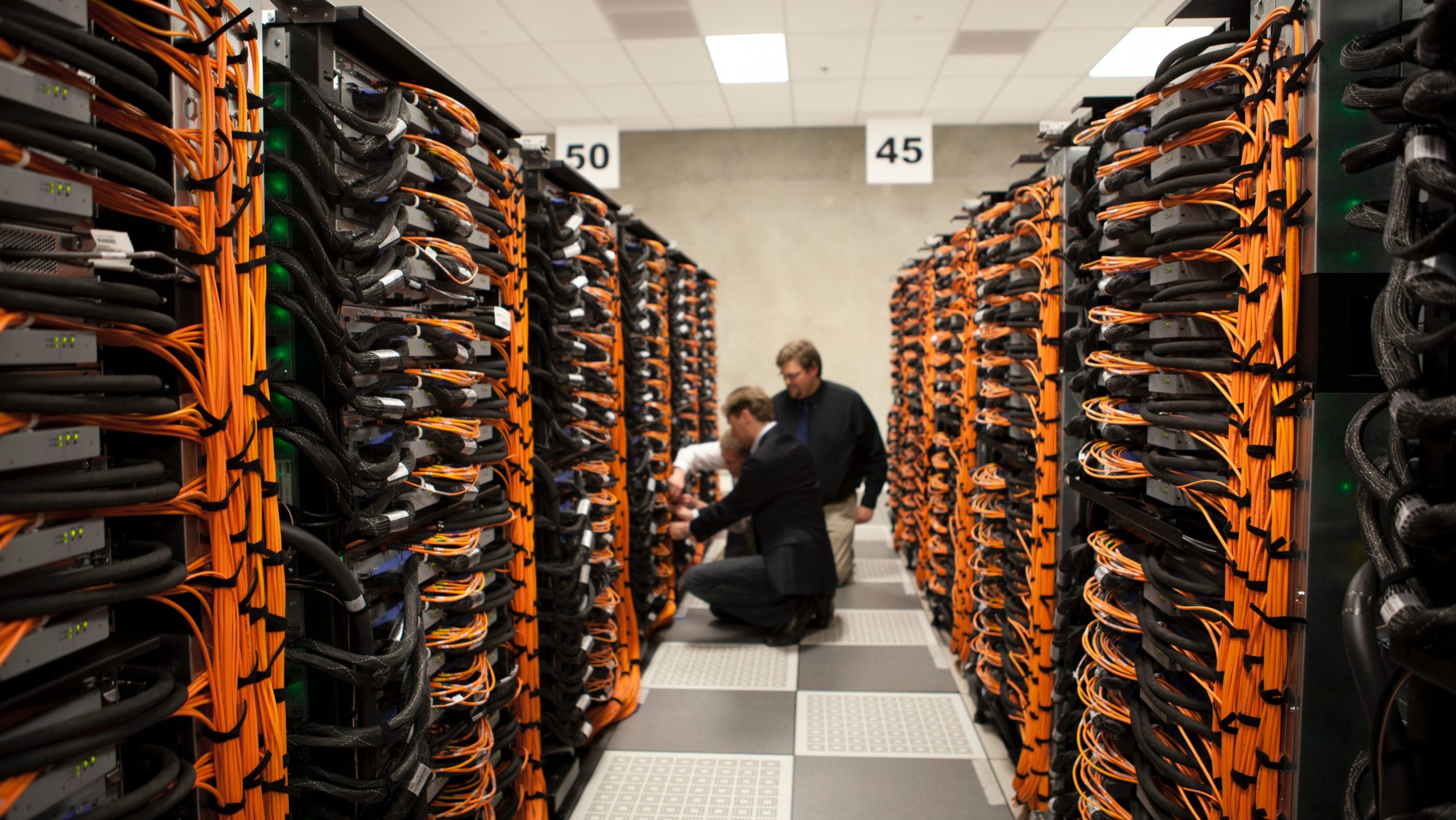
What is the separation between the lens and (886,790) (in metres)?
2.79

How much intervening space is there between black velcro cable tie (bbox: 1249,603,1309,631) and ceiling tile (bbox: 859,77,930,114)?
6.72m

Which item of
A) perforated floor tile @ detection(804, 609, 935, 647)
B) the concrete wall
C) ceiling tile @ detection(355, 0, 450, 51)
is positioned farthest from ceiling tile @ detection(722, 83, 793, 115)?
perforated floor tile @ detection(804, 609, 935, 647)

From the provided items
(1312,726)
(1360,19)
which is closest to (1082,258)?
(1360,19)

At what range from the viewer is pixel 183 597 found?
1232 millimetres

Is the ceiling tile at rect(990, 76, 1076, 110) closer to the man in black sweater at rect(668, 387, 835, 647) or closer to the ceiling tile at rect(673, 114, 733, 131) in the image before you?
the ceiling tile at rect(673, 114, 733, 131)

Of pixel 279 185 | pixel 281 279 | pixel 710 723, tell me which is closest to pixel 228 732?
pixel 281 279

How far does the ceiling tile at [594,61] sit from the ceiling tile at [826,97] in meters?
1.49

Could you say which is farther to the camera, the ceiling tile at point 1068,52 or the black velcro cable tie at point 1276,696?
the ceiling tile at point 1068,52

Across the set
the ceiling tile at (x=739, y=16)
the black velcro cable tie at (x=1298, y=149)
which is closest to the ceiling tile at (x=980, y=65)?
the ceiling tile at (x=739, y=16)

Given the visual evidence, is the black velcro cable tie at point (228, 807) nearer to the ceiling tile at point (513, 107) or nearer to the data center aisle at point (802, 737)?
the data center aisle at point (802, 737)

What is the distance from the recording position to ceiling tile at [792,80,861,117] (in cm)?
732

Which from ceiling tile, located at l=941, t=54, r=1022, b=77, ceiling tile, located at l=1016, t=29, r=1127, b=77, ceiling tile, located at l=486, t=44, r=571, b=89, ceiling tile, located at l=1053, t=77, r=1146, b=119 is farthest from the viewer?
ceiling tile, located at l=1053, t=77, r=1146, b=119

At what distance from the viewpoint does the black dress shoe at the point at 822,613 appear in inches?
175

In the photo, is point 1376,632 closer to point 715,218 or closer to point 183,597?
point 183,597
